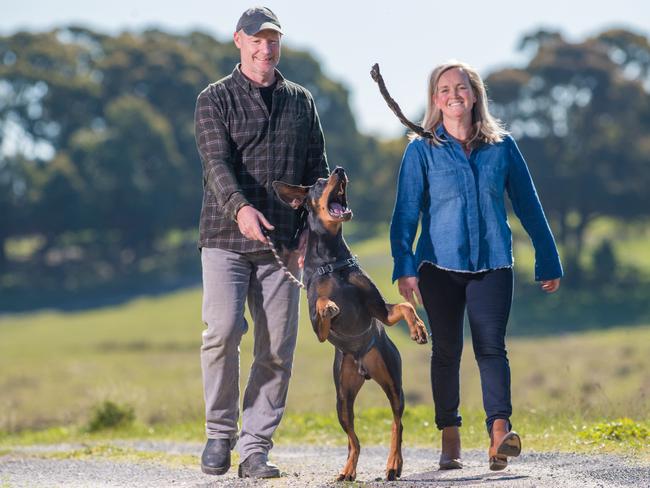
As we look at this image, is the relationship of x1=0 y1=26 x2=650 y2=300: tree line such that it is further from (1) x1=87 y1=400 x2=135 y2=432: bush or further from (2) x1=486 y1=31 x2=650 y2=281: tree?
(1) x1=87 y1=400 x2=135 y2=432: bush

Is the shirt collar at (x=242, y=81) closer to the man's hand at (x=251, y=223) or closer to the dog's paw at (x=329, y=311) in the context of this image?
the man's hand at (x=251, y=223)

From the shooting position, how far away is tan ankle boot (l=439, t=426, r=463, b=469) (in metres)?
8.41

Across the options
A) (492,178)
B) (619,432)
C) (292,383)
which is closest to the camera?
(492,178)

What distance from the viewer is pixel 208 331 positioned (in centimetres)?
826

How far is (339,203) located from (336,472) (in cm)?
234

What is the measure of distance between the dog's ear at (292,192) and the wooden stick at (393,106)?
79cm

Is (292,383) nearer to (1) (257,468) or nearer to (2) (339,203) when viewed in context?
(1) (257,468)

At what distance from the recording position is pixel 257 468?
321 inches

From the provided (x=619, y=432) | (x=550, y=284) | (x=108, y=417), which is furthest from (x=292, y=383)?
(x=550, y=284)

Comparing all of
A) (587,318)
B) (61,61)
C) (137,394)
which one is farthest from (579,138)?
(137,394)

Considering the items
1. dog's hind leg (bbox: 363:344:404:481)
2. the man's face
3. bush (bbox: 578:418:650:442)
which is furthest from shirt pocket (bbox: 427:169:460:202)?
bush (bbox: 578:418:650:442)

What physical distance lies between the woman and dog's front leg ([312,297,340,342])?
2.39 feet

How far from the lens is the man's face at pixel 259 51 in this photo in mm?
8086

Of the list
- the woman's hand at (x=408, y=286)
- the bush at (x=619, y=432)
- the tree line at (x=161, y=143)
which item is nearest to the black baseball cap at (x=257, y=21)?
the woman's hand at (x=408, y=286)
